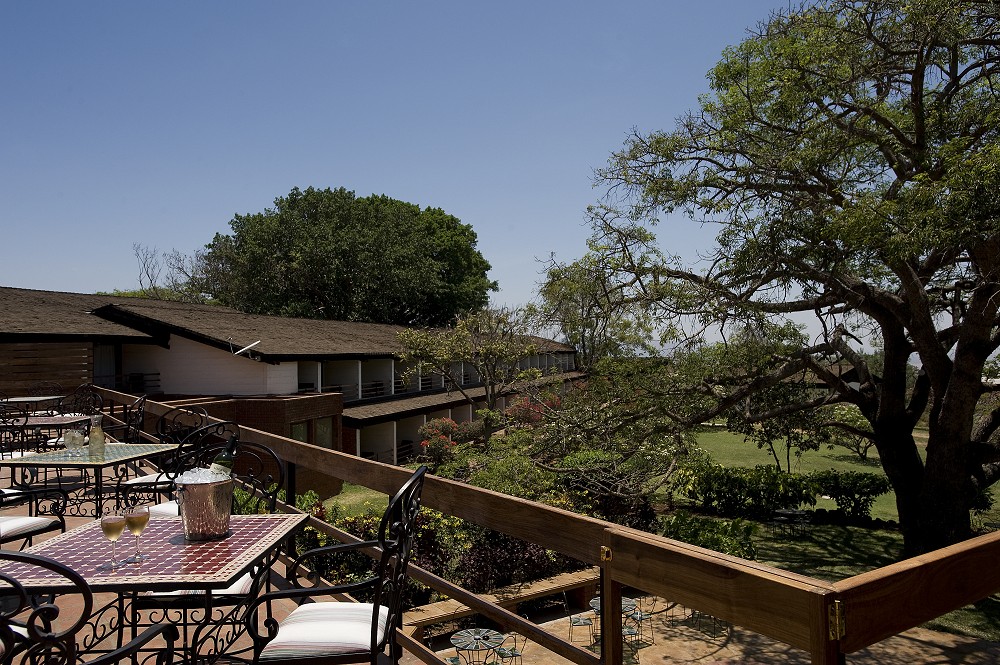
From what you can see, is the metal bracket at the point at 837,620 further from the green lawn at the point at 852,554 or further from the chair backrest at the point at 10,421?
the green lawn at the point at 852,554

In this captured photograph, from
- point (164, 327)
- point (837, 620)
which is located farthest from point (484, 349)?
point (837, 620)

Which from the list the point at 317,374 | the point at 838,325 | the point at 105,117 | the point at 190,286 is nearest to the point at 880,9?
the point at 838,325

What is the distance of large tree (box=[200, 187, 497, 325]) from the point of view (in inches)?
1774

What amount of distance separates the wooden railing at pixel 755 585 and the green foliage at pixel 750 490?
1933 cm

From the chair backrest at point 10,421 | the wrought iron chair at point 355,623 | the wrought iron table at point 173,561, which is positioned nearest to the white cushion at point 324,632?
the wrought iron chair at point 355,623

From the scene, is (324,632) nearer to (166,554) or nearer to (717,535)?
(166,554)

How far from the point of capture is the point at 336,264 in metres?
44.6

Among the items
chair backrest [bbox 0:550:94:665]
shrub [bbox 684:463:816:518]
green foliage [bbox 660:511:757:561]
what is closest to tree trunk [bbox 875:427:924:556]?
green foliage [bbox 660:511:757:561]

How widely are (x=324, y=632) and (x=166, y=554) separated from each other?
0.87m

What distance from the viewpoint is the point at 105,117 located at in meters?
23.1

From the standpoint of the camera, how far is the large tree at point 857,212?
10.7 metres

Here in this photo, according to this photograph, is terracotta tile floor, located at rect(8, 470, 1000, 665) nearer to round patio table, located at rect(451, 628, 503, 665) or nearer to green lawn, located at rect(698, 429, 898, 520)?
round patio table, located at rect(451, 628, 503, 665)

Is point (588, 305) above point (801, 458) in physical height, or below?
above

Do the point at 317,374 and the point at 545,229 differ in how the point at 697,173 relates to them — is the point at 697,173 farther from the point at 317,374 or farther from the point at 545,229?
the point at 317,374
